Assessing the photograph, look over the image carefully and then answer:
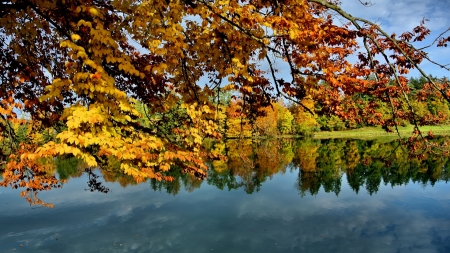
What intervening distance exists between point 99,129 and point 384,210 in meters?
16.9

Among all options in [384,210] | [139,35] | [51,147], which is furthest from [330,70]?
[384,210]

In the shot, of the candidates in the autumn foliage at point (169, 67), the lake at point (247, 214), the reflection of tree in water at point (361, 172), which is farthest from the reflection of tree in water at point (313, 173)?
the autumn foliage at point (169, 67)

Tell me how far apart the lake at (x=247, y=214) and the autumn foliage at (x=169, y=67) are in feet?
7.83

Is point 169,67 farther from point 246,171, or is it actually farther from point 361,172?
point 361,172

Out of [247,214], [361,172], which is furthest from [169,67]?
[361,172]

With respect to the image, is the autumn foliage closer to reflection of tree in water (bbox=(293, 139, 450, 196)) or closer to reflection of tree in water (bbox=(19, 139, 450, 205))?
reflection of tree in water (bbox=(19, 139, 450, 205))

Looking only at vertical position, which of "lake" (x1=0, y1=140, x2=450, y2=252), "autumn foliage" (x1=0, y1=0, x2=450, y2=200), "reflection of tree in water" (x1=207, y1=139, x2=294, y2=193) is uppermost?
"autumn foliage" (x1=0, y1=0, x2=450, y2=200)

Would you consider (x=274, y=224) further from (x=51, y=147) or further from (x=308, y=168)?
(x=308, y=168)

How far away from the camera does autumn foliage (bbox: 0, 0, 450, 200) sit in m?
4.05

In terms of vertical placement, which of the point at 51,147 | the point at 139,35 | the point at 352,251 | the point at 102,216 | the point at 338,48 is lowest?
the point at 352,251

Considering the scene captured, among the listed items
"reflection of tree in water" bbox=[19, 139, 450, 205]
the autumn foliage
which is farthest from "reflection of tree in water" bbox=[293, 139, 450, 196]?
the autumn foliage

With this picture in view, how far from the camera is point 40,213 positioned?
56.3 ft

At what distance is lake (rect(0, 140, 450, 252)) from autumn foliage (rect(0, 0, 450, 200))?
239 cm

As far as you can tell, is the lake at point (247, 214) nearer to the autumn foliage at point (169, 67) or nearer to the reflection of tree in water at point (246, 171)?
the reflection of tree in water at point (246, 171)
